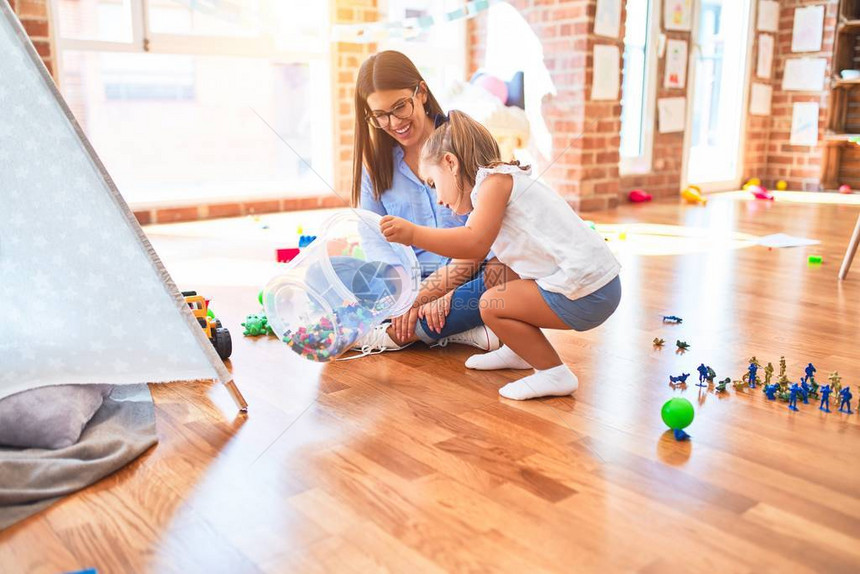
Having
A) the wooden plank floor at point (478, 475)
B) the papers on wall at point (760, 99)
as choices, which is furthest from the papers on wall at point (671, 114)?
the wooden plank floor at point (478, 475)

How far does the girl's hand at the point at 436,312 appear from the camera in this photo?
1552 mm

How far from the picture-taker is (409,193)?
167cm

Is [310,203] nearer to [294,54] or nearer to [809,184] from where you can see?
[294,54]

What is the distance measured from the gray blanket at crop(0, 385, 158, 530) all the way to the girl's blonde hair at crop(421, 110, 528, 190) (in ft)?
2.06

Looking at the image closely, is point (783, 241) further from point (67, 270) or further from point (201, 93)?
point (201, 93)

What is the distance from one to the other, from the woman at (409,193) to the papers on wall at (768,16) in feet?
12.3

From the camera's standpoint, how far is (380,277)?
1.57m

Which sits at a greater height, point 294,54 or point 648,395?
point 294,54

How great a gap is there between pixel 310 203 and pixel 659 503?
111 inches

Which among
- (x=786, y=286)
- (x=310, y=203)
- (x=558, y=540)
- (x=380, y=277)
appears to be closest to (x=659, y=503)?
(x=558, y=540)

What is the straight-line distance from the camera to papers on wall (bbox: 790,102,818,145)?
4664 mm

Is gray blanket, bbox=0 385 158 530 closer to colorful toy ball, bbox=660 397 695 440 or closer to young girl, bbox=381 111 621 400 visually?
young girl, bbox=381 111 621 400

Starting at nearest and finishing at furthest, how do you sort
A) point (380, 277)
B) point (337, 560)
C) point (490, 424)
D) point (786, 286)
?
point (337, 560) < point (490, 424) < point (380, 277) < point (786, 286)

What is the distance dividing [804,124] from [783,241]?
226 centimetres
